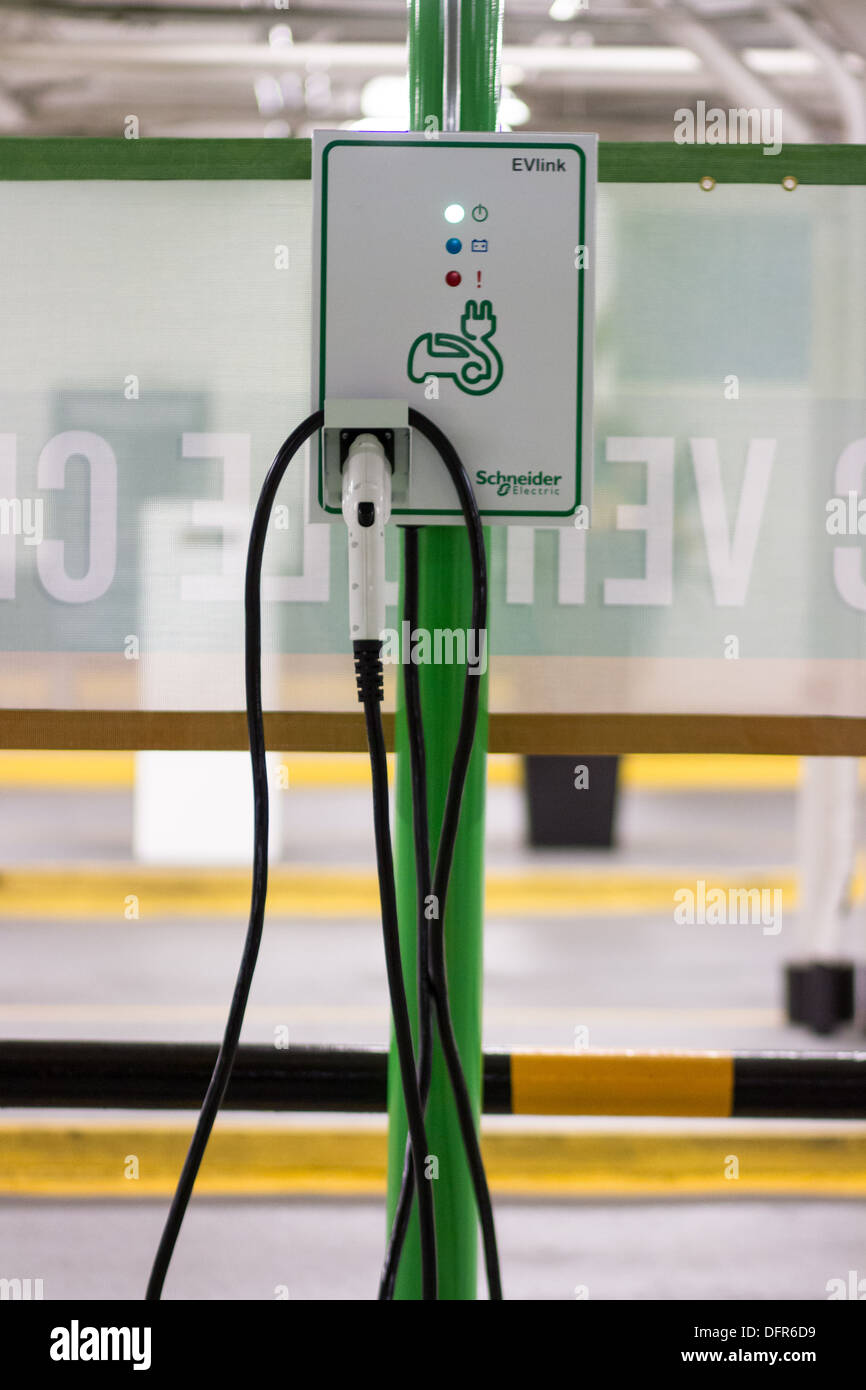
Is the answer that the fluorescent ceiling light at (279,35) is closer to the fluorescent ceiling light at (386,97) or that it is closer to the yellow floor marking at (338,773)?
the fluorescent ceiling light at (386,97)

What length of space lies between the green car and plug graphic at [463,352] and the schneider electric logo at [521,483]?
6 cm

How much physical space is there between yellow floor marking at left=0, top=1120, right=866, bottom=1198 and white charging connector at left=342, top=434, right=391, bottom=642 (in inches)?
66.5

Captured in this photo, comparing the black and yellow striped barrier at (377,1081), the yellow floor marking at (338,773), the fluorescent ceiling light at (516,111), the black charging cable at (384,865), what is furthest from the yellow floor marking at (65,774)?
the black charging cable at (384,865)

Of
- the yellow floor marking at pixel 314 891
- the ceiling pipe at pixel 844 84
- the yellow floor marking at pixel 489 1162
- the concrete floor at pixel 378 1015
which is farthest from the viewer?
the yellow floor marking at pixel 314 891

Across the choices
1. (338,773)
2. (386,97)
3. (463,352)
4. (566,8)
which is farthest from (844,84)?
(338,773)

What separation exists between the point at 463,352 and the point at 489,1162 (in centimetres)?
179

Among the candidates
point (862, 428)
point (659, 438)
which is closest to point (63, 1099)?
point (659, 438)

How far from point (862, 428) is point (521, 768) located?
17.0ft

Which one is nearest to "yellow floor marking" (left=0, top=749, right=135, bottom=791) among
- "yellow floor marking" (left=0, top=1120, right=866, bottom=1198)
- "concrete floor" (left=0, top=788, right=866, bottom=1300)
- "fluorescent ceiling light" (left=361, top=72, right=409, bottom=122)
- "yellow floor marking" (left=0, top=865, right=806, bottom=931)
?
"concrete floor" (left=0, top=788, right=866, bottom=1300)

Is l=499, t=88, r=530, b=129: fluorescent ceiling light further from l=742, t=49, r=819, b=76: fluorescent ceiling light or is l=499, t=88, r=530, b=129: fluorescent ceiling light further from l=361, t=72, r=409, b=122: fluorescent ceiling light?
l=742, t=49, r=819, b=76: fluorescent ceiling light

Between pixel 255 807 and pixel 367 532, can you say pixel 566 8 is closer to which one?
pixel 367 532

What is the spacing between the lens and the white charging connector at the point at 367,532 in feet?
2.45
